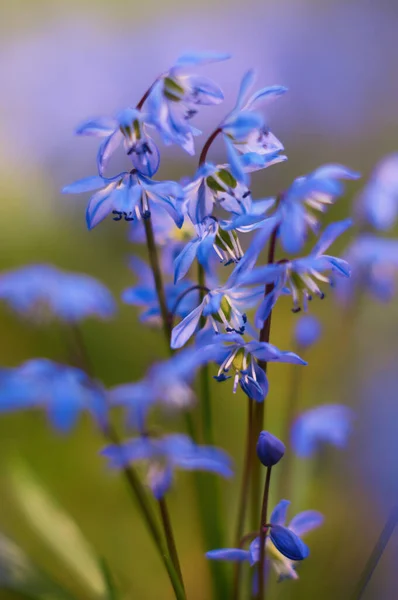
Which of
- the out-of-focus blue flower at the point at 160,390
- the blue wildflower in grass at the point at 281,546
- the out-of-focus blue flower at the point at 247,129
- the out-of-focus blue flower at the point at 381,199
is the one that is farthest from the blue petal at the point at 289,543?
the out-of-focus blue flower at the point at 381,199

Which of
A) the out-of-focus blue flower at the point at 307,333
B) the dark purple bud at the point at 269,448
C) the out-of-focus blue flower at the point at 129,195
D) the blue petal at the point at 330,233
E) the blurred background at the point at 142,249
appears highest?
the out-of-focus blue flower at the point at 129,195

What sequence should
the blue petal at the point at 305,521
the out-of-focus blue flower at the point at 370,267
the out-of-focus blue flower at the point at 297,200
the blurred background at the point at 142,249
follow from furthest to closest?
the blurred background at the point at 142,249
the out-of-focus blue flower at the point at 370,267
the blue petal at the point at 305,521
the out-of-focus blue flower at the point at 297,200

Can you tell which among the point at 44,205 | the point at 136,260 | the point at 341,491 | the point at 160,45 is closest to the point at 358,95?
the point at 160,45

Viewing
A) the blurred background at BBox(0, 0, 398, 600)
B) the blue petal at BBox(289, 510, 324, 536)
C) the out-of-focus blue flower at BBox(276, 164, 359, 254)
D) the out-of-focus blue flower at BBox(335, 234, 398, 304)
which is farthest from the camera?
the blurred background at BBox(0, 0, 398, 600)

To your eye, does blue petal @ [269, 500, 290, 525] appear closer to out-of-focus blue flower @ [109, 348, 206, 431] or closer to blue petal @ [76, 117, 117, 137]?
out-of-focus blue flower @ [109, 348, 206, 431]

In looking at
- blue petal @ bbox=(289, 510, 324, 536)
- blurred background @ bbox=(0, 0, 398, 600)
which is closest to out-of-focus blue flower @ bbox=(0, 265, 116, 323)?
blurred background @ bbox=(0, 0, 398, 600)

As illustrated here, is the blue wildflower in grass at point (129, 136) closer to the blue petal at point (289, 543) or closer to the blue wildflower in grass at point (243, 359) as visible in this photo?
the blue wildflower in grass at point (243, 359)

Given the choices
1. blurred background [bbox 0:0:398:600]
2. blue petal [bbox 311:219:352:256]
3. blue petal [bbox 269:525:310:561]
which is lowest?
blurred background [bbox 0:0:398:600]
